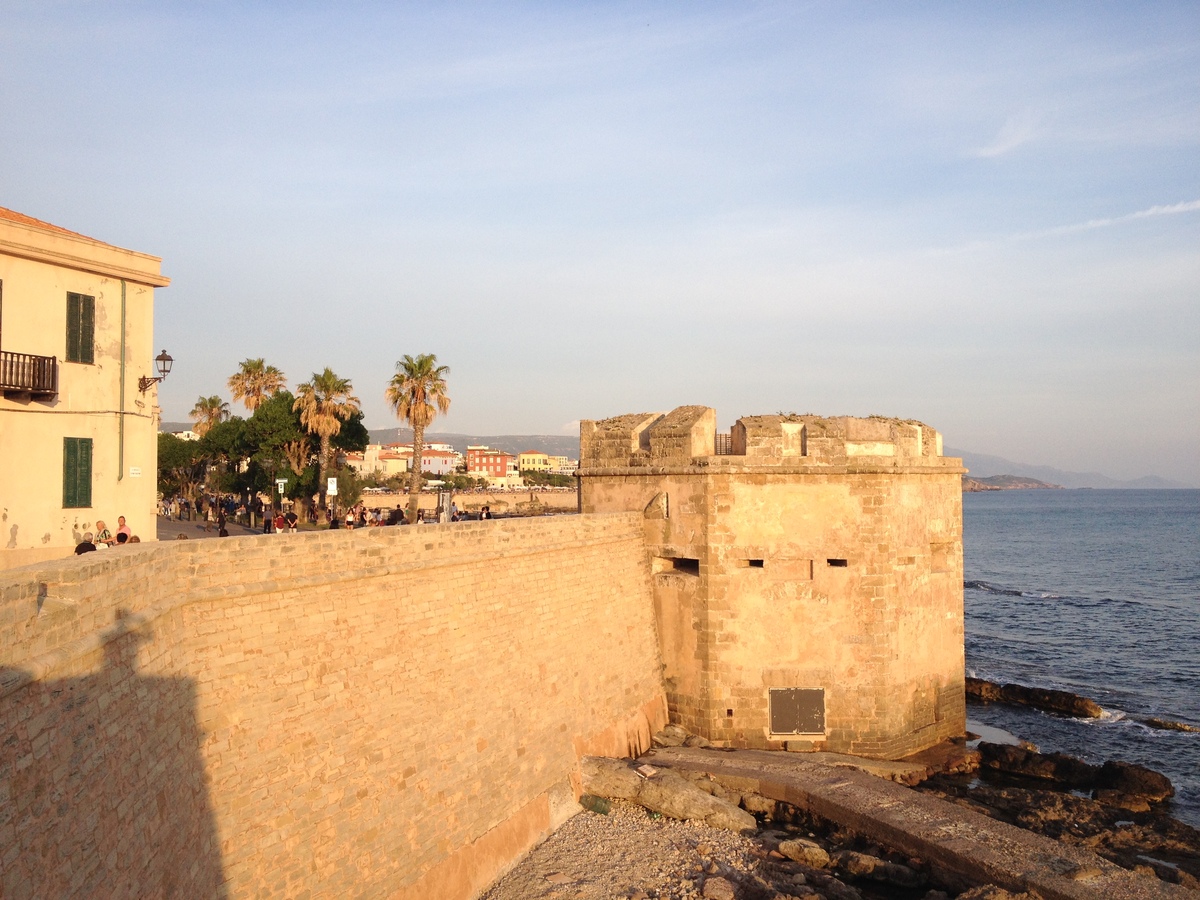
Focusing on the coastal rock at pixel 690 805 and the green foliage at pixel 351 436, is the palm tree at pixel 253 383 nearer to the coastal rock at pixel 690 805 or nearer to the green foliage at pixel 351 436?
the green foliage at pixel 351 436

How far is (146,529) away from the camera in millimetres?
15672

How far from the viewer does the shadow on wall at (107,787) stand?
199 inches

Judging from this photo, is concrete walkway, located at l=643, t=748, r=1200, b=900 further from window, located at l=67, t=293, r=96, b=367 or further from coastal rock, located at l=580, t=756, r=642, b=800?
window, located at l=67, t=293, r=96, b=367

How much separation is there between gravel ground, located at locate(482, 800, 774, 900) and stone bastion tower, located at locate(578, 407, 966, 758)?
3356mm

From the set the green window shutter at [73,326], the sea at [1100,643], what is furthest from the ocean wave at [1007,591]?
→ the green window shutter at [73,326]

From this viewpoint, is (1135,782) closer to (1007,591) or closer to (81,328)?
(81,328)

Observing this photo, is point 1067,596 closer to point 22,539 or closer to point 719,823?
point 719,823

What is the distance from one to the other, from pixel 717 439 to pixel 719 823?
7.16m

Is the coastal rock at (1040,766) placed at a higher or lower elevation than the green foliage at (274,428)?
lower

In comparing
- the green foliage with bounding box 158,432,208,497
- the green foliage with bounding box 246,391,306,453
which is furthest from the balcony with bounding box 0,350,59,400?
the green foliage with bounding box 158,432,208,497

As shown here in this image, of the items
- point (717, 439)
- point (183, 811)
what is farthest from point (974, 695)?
point (183, 811)

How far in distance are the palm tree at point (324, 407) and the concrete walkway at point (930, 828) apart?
1019 inches

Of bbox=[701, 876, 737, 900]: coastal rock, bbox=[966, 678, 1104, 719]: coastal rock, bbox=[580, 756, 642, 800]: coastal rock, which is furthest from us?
bbox=[966, 678, 1104, 719]: coastal rock

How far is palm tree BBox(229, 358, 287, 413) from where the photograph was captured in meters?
46.0
